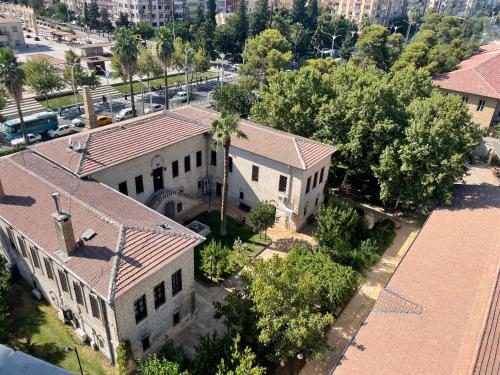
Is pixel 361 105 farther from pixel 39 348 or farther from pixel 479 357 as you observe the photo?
pixel 39 348

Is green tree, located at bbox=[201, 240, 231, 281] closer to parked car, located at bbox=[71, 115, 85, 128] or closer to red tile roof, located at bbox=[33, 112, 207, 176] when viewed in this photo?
red tile roof, located at bbox=[33, 112, 207, 176]

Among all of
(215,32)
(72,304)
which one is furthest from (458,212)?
(215,32)

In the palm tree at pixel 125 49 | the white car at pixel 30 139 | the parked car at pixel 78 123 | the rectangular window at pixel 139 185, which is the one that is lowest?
the white car at pixel 30 139

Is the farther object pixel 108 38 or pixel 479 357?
pixel 108 38

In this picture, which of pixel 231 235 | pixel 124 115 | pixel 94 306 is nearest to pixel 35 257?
pixel 94 306

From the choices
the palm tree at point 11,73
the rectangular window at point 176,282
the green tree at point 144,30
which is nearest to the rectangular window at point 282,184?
the rectangular window at point 176,282

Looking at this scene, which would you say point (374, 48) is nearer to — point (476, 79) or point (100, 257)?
point (476, 79)

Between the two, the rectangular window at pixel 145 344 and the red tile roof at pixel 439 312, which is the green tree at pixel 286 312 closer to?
the red tile roof at pixel 439 312
